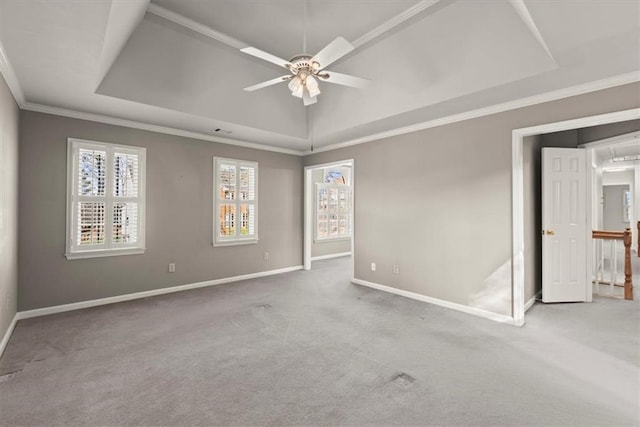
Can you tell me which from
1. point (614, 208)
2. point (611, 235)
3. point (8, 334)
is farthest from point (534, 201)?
point (614, 208)

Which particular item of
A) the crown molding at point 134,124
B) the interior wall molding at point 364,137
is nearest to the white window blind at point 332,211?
the interior wall molding at point 364,137

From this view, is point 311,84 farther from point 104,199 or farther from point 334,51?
point 104,199

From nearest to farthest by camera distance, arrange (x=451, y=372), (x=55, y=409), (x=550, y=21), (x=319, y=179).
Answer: (x=55, y=409)
(x=550, y=21)
(x=451, y=372)
(x=319, y=179)

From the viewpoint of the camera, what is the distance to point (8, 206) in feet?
9.64

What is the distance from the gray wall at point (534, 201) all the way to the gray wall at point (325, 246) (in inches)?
177

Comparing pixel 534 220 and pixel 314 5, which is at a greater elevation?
pixel 314 5

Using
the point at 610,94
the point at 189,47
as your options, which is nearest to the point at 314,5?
the point at 189,47

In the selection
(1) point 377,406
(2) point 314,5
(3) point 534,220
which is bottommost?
(1) point 377,406

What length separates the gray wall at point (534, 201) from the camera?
151 inches

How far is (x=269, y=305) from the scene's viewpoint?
4016 millimetres

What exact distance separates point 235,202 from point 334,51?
3725 mm

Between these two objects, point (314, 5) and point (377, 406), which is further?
point (314, 5)

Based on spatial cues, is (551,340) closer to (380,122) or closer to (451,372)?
(451,372)

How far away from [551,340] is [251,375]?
2.92 metres
